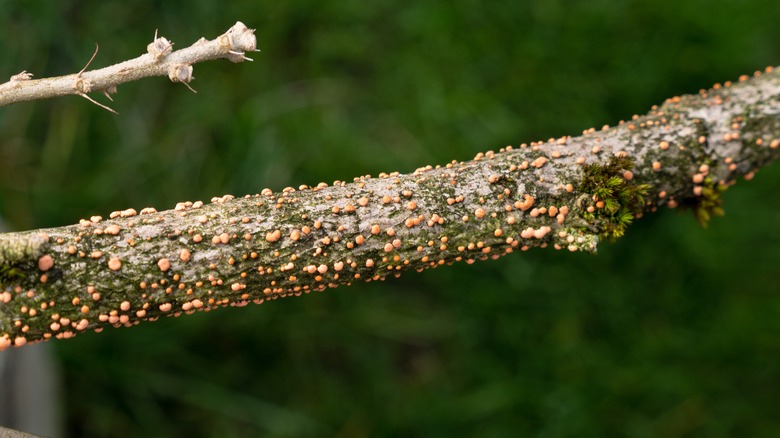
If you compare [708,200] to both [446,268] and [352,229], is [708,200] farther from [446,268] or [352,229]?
[446,268]

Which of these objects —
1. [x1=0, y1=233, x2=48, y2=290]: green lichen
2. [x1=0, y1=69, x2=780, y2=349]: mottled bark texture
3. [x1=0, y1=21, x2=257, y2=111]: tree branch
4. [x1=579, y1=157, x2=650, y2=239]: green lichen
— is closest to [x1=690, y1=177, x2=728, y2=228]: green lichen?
[x1=0, y1=69, x2=780, y2=349]: mottled bark texture

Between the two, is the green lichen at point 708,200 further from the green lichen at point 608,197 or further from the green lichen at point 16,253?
the green lichen at point 16,253

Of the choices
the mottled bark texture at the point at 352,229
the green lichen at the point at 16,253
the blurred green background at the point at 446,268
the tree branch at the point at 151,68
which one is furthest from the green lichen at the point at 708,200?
the green lichen at the point at 16,253

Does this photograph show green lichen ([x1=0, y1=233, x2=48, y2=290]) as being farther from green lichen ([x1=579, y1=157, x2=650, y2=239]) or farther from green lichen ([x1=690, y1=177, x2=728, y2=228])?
green lichen ([x1=690, y1=177, x2=728, y2=228])

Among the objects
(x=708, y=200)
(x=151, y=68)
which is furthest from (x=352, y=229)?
(x=708, y=200)

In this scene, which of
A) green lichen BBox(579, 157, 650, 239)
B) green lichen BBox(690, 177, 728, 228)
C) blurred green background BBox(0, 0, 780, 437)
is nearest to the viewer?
green lichen BBox(579, 157, 650, 239)
